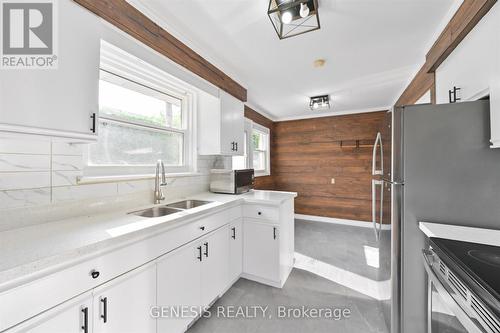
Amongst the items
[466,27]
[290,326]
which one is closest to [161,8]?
[466,27]

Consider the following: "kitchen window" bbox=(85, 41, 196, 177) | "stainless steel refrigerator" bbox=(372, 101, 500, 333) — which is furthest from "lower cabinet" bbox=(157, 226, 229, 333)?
"stainless steel refrigerator" bbox=(372, 101, 500, 333)

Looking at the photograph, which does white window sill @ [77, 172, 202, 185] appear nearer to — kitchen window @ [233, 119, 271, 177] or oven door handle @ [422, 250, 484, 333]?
kitchen window @ [233, 119, 271, 177]

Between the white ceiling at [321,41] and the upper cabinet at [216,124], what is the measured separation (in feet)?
1.35

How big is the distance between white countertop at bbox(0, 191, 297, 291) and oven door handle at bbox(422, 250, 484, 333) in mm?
1457

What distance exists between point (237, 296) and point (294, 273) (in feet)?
2.58

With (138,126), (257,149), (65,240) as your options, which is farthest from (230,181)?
(257,149)

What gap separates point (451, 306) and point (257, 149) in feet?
12.3

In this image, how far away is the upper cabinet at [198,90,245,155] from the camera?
2.39 meters

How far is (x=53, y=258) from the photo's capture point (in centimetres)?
76

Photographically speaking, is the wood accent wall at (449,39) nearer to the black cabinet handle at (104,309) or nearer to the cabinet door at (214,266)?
the cabinet door at (214,266)

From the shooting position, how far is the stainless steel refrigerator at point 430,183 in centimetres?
115

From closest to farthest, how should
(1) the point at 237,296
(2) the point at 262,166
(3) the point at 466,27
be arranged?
(3) the point at 466,27
(1) the point at 237,296
(2) the point at 262,166

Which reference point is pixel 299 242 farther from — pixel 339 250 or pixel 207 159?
pixel 207 159

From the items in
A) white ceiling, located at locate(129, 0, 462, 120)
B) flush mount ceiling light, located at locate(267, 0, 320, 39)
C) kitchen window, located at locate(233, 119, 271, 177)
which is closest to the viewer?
flush mount ceiling light, located at locate(267, 0, 320, 39)
